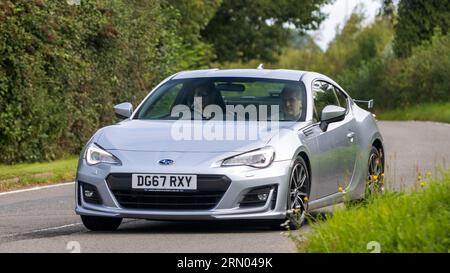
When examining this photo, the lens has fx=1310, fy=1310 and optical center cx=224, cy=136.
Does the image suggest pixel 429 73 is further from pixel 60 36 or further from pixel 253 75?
pixel 253 75

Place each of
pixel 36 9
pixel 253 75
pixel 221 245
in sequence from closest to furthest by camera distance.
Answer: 1. pixel 221 245
2. pixel 253 75
3. pixel 36 9

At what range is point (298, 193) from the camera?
38.2 feet

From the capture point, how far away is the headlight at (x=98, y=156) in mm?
11320

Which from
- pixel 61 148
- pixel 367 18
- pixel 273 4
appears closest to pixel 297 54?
A: pixel 367 18

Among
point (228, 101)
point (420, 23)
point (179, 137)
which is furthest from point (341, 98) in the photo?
point (420, 23)

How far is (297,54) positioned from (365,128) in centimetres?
8553

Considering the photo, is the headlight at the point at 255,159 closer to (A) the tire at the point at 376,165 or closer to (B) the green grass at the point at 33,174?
(A) the tire at the point at 376,165

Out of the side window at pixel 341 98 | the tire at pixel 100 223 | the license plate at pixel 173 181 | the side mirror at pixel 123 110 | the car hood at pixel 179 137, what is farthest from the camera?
the side window at pixel 341 98

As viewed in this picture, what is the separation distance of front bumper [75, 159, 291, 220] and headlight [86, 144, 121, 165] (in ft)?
0.21

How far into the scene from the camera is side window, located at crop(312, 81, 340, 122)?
12921mm

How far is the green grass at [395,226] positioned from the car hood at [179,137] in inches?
61.5

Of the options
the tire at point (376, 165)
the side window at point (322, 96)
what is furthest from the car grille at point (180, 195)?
the tire at point (376, 165)

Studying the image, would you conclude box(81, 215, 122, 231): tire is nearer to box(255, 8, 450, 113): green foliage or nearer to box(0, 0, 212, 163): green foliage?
box(0, 0, 212, 163): green foliage

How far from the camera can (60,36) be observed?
75.5 ft
